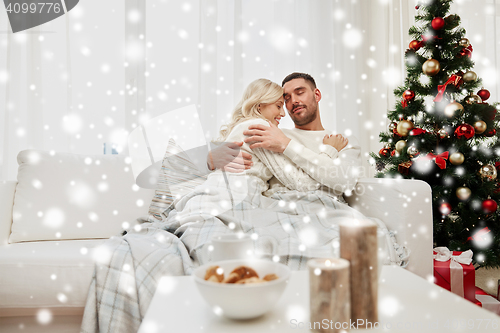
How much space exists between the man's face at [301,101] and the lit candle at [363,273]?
1460 millimetres

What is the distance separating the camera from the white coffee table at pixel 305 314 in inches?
18.7

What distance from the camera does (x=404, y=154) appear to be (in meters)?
1.91

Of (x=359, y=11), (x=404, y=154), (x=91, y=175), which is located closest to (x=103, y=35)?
(x=91, y=175)

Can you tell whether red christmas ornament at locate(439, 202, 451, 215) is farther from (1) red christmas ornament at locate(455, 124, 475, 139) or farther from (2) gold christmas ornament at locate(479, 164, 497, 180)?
(1) red christmas ornament at locate(455, 124, 475, 139)

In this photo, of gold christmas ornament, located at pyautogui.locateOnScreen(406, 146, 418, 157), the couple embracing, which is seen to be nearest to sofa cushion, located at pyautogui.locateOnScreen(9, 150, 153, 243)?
the couple embracing

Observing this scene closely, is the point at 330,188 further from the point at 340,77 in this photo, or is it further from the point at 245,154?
the point at 340,77

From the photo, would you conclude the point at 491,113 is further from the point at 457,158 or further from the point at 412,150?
the point at 412,150

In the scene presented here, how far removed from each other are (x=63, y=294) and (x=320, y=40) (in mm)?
2462

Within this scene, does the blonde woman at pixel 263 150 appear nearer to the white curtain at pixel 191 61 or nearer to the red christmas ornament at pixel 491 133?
the white curtain at pixel 191 61

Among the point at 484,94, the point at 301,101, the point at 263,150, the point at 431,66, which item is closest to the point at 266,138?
the point at 263,150

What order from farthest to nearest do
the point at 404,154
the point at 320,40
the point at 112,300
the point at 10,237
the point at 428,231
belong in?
the point at 320,40 < the point at 404,154 < the point at 10,237 < the point at 428,231 < the point at 112,300

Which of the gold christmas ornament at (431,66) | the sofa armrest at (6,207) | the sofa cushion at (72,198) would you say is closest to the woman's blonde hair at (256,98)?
the sofa cushion at (72,198)

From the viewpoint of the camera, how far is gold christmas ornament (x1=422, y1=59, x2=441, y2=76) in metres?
1.85

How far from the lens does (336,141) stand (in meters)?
1.69
